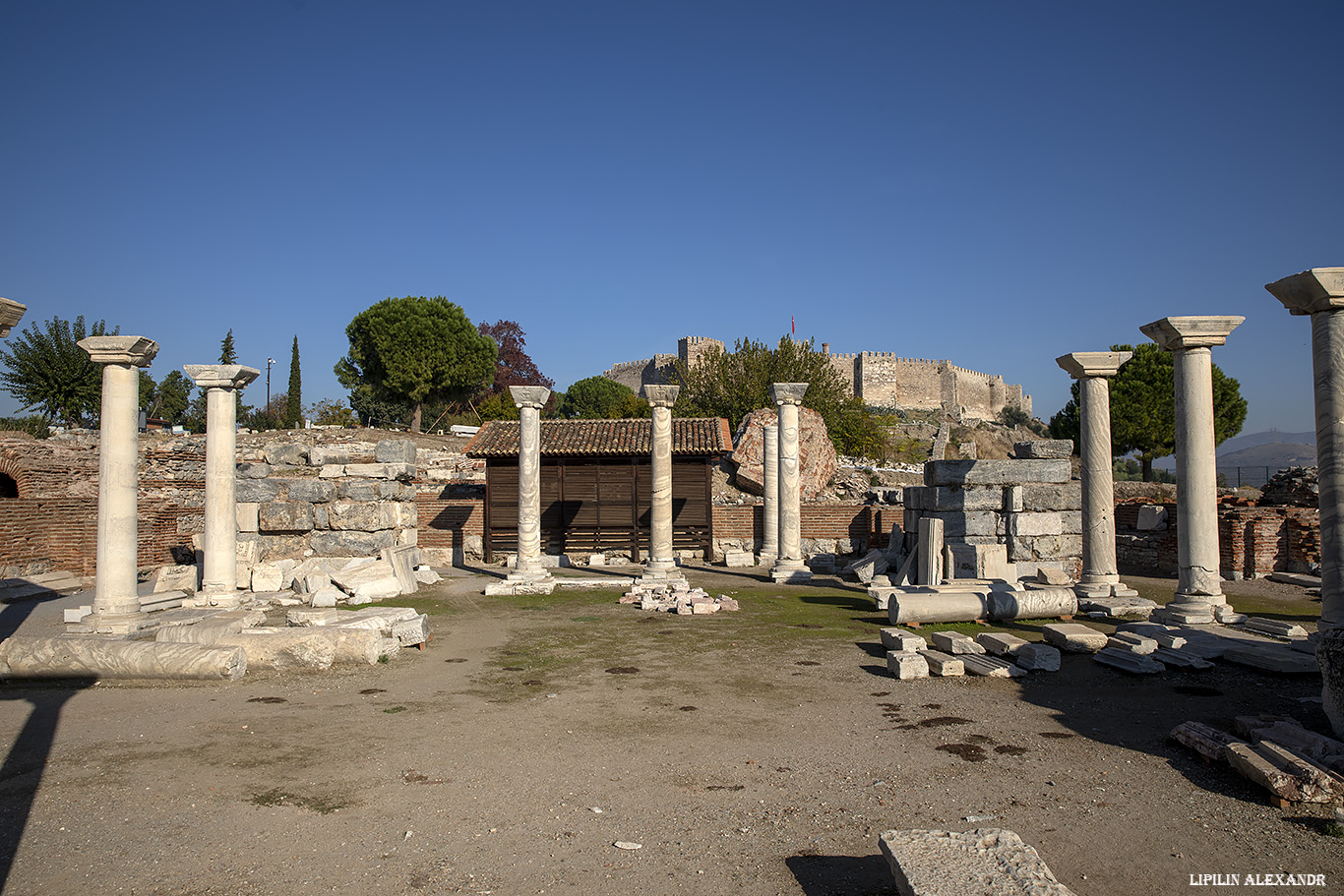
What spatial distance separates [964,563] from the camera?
49.2ft

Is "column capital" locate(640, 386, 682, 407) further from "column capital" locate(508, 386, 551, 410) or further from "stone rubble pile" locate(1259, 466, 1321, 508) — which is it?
"stone rubble pile" locate(1259, 466, 1321, 508)

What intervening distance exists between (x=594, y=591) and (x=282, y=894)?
11.9m

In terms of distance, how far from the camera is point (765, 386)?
1524 inches

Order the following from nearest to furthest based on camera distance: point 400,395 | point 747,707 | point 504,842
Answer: point 504,842 → point 747,707 → point 400,395

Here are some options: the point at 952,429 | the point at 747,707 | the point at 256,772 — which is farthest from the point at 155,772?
the point at 952,429

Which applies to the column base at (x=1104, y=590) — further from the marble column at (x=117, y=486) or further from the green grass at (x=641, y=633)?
the marble column at (x=117, y=486)

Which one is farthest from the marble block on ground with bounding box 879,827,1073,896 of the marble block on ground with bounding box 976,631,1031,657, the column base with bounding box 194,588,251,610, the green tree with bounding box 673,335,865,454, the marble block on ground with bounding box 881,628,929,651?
the green tree with bounding box 673,335,865,454

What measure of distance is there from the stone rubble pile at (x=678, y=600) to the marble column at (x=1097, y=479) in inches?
238

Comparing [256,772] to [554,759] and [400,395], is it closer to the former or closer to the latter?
[554,759]

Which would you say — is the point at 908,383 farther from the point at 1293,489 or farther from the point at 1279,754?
the point at 1279,754

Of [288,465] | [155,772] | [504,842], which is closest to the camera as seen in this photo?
[504,842]

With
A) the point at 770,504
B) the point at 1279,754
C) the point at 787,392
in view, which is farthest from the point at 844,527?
the point at 1279,754

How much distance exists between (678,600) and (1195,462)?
318 inches

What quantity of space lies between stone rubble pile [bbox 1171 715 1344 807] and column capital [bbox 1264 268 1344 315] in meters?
4.55
